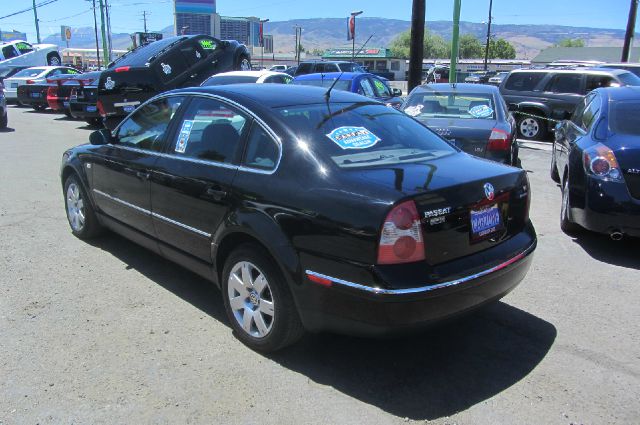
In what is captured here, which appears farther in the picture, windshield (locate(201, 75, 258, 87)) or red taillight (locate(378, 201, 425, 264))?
windshield (locate(201, 75, 258, 87))

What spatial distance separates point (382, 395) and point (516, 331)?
1264 mm

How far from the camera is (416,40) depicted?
46.3ft

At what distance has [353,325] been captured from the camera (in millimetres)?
2955

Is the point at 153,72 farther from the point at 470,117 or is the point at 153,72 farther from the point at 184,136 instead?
the point at 184,136

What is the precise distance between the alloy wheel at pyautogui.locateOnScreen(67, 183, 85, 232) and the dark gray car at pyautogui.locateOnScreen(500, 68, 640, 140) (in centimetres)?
1061

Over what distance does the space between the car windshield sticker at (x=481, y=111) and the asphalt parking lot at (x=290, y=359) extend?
119 inches

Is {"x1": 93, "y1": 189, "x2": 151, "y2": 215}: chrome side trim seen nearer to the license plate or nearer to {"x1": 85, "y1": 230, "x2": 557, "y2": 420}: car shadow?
{"x1": 85, "y1": 230, "x2": 557, "y2": 420}: car shadow

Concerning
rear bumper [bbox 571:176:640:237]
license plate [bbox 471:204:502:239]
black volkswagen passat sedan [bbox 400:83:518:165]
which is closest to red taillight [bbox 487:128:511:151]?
black volkswagen passat sedan [bbox 400:83:518:165]

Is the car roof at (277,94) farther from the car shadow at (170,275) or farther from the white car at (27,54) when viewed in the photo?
the white car at (27,54)

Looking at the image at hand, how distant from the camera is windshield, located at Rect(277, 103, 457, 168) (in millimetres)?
3371

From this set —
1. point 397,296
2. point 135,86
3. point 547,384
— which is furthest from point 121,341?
point 135,86

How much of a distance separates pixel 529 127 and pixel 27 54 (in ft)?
93.4

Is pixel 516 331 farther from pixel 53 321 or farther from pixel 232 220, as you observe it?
pixel 53 321

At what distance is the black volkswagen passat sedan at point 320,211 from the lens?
9.37ft
